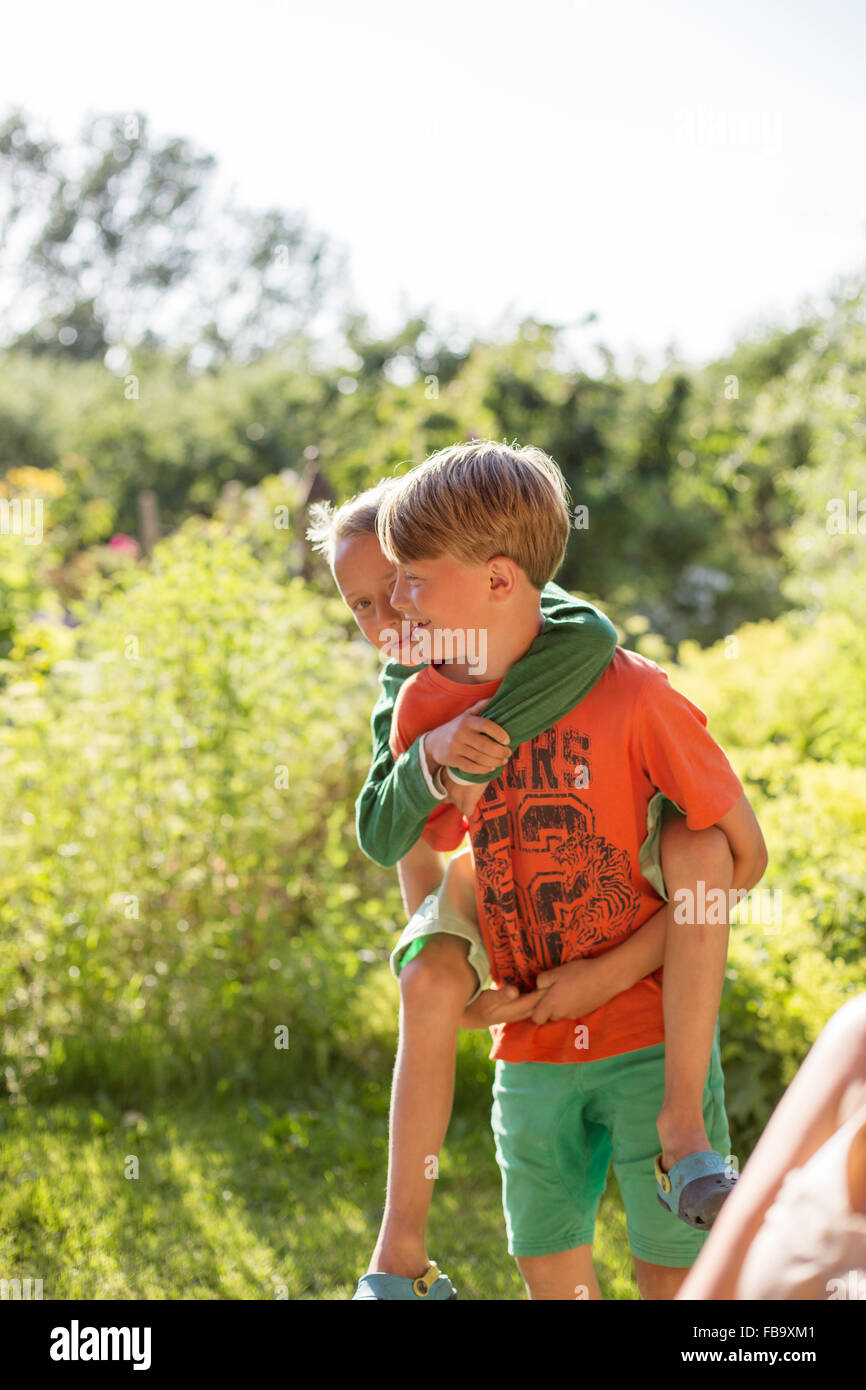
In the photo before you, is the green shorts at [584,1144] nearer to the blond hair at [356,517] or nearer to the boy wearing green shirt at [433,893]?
the boy wearing green shirt at [433,893]

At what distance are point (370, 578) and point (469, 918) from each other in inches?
21.4

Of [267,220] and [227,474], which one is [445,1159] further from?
[267,220]

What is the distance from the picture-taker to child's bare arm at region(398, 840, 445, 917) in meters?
1.93

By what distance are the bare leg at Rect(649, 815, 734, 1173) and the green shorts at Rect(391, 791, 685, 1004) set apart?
0.13 ft

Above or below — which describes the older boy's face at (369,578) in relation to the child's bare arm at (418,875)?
above

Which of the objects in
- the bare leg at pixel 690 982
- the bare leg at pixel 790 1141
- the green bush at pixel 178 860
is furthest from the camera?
the green bush at pixel 178 860

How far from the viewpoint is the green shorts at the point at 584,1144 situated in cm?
167

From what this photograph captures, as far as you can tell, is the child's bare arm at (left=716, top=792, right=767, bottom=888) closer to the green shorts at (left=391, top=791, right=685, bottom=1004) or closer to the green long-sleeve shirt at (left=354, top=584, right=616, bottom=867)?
the green shorts at (left=391, top=791, right=685, bottom=1004)

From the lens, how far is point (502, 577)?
63.6 inches

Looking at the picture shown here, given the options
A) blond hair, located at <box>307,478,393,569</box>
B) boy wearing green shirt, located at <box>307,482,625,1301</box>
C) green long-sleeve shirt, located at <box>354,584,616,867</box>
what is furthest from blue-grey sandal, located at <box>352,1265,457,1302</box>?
blond hair, located at <box>307,478,393,569</box>

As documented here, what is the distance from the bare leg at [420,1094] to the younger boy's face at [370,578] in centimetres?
50

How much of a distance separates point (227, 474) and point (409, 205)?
335 inches

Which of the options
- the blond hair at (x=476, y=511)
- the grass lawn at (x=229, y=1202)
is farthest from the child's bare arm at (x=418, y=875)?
the grass lawn at (x=229, y=1202)
